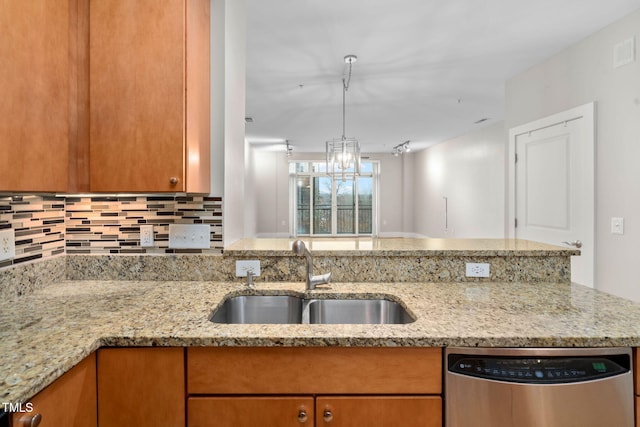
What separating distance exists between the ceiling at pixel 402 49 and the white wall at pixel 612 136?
A: 15cm

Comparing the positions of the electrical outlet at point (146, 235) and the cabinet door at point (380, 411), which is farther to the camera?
the electrical outlet at point (146, 235)

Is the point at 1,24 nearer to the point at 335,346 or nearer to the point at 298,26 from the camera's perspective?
the point at 335,346

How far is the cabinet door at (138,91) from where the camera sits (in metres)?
1.38

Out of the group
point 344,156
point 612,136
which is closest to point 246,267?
Answer: point 344,156

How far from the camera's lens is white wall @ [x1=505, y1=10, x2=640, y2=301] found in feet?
7.95

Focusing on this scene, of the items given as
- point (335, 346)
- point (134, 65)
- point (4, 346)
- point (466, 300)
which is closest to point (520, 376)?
point (466, 300)

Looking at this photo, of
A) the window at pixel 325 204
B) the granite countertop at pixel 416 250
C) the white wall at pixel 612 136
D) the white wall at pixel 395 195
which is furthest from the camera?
the white wall at pixel 395 195

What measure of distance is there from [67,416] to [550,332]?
131 centimetres

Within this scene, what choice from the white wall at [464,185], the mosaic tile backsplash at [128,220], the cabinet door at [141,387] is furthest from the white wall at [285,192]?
the cabinet door at [141,387]

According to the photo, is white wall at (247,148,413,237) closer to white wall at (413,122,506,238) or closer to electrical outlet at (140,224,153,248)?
white wall at (413,122,506,238)

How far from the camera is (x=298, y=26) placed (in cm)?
272

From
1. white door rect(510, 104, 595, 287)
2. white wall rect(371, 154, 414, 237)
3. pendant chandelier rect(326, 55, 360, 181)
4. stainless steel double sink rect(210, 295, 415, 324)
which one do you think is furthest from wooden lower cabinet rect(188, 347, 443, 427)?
white wall rect(371, 154, 414, 237)

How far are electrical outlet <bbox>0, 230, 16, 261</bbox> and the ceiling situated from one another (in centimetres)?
195

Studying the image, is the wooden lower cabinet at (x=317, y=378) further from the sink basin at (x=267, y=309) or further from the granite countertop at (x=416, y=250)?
the granite countertop at (x=416, y=250)
